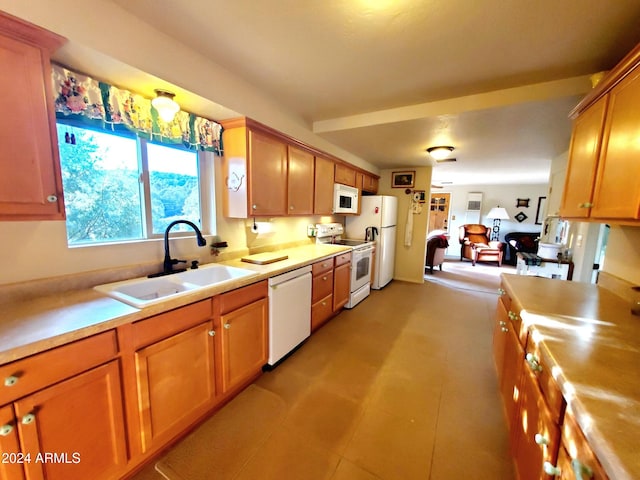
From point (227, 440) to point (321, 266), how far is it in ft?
5.28

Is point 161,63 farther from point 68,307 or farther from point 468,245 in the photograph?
point 468,245

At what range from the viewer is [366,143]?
3260 mm

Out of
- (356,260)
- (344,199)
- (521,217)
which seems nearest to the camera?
(356,260)

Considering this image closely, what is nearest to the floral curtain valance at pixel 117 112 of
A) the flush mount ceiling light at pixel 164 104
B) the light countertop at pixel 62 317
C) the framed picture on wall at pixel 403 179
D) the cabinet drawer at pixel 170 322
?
the flush mount ceiling light at pixel 164 104

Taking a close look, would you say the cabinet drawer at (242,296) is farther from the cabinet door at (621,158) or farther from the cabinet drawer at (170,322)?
the cabinet door at (621,158)

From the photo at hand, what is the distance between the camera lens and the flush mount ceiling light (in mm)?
1572

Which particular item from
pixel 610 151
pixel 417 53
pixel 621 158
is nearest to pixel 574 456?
pixel 621 158

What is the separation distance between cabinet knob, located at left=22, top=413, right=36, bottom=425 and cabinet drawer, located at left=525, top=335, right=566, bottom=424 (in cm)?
181

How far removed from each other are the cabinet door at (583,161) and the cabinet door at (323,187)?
7.22 ft

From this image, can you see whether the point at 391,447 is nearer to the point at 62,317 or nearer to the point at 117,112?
the point at 62,317

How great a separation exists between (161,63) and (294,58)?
2.71 ft

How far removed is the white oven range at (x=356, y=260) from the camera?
11.3ft

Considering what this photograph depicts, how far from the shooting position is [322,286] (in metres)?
2.76

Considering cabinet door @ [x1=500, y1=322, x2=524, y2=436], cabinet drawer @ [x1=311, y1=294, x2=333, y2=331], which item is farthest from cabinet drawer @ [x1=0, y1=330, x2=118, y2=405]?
cabinet door @ [x1=500, y1=322, x2=524, y2=436]
